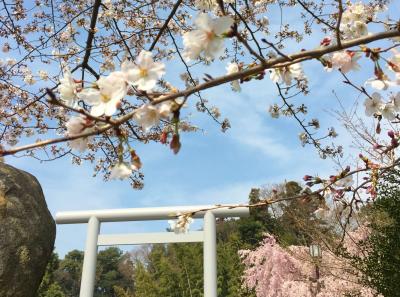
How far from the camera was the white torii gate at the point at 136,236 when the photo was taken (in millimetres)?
3799

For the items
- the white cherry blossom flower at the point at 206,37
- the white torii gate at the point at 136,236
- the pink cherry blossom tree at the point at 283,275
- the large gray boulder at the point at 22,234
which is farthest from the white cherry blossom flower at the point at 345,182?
the pink cherry blossom tree at the point at 283,275

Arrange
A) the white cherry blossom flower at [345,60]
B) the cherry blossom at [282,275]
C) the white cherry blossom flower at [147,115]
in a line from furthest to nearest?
the cherry blossom at [282,275] → the white cherry blossom flower at [345,60] → the white cherry blossom flower at [147,115]

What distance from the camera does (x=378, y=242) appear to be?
477 centimetres

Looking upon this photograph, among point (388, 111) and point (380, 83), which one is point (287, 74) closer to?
point (380, 83)

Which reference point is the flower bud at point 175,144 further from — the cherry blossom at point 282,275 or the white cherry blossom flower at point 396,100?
→ the cherry blossom at point 282,275

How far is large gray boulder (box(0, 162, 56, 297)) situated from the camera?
3.18 meters

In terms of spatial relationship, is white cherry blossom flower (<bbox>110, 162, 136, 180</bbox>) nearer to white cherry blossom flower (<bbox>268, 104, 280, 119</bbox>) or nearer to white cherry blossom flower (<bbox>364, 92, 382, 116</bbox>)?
white cherry blossom flower (<bbox>364, 92, 382, 116</bbox>)

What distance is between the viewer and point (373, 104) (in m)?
1.25

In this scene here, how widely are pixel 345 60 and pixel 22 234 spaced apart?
3.02 metres

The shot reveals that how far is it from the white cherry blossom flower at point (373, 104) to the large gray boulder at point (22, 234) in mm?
2877

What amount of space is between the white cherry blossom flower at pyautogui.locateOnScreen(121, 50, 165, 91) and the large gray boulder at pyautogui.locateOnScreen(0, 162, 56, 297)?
2842 millimetres

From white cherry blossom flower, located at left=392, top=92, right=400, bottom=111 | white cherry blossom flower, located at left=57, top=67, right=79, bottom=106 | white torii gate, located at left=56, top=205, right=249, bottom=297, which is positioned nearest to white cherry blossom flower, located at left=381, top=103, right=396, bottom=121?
white cherry blossom flower, located at left=392, top=92, right=400, bottom=111

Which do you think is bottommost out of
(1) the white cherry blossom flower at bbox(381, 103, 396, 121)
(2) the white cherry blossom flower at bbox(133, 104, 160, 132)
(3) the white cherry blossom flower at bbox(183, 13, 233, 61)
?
(2) the white cherry blossom flower at bbox(133, 104, 160, 132)

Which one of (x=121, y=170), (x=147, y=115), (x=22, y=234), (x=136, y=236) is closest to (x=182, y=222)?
(x=121, y=170)
